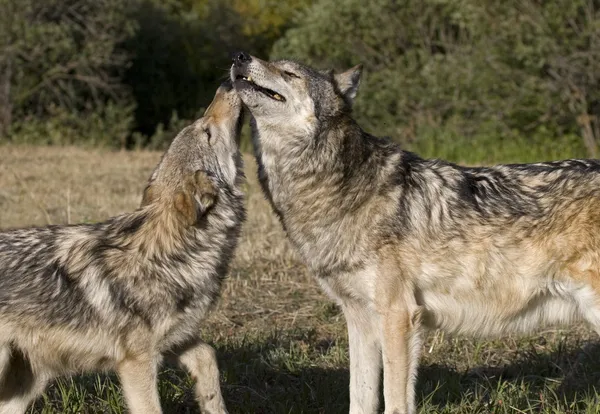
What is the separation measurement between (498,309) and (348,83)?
151cm

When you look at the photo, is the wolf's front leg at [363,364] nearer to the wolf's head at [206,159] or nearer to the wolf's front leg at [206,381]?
the wolf's front leg at [206,381]

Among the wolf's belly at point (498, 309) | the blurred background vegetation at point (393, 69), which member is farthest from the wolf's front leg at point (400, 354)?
the blurred background vegetation at point (393, 69)

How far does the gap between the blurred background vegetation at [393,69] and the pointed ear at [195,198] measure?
1372 cm

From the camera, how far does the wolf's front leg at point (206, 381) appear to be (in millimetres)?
4805

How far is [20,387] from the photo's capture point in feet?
15.9

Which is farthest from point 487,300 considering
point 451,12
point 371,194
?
point 451,12

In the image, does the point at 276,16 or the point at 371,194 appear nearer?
the point at 371,194

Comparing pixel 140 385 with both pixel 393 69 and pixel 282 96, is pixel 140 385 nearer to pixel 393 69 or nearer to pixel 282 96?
pixel 282 96

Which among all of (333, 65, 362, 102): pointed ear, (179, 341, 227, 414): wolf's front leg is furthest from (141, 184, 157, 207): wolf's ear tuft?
(333, 65, 362, 102): pointed ear

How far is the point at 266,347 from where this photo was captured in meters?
6.06

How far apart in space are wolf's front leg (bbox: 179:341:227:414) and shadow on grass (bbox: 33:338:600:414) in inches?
15.8

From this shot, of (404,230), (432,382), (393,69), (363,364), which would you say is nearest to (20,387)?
(363,364)

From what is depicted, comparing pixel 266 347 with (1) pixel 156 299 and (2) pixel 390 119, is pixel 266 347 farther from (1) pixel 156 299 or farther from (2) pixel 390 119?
(2) pixel 390 119

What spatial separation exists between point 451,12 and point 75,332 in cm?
1951
